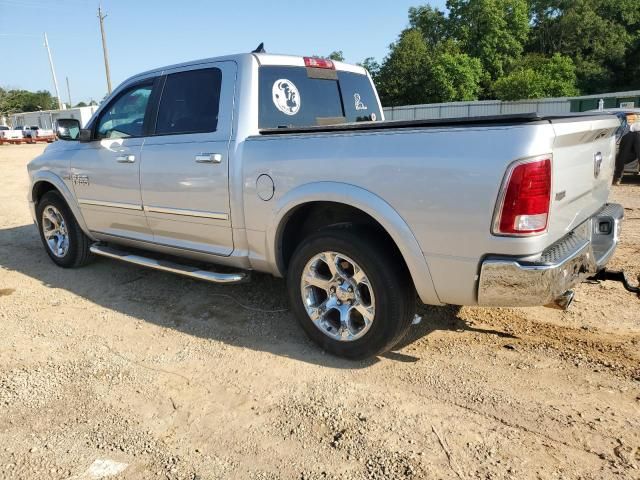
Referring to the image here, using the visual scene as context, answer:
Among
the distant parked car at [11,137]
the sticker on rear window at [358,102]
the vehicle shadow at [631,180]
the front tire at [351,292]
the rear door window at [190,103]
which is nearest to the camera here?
the front tire at [351,292]

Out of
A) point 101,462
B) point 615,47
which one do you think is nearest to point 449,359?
point 101,462

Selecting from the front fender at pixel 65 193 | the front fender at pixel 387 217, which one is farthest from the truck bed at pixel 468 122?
the front fender at pixel 65 193

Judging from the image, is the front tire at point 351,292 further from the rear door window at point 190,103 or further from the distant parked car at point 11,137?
the distant parked car at point 11,137

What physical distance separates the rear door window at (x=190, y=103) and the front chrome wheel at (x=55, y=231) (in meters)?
2.01

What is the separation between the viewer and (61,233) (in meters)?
5.66

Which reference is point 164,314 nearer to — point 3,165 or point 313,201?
point 313,201

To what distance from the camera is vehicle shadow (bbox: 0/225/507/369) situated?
375 centimetres

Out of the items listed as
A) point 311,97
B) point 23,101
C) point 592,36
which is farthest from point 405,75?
point 23,101

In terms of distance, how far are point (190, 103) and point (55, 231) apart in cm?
263

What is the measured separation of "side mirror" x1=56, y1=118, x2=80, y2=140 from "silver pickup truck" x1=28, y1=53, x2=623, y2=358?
0.02m

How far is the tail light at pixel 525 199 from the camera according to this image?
2494 mm

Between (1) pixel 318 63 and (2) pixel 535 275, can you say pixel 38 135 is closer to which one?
(1) pixel 318 63

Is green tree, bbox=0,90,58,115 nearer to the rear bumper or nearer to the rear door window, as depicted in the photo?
the rear door window

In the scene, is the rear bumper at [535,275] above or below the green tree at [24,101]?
below
